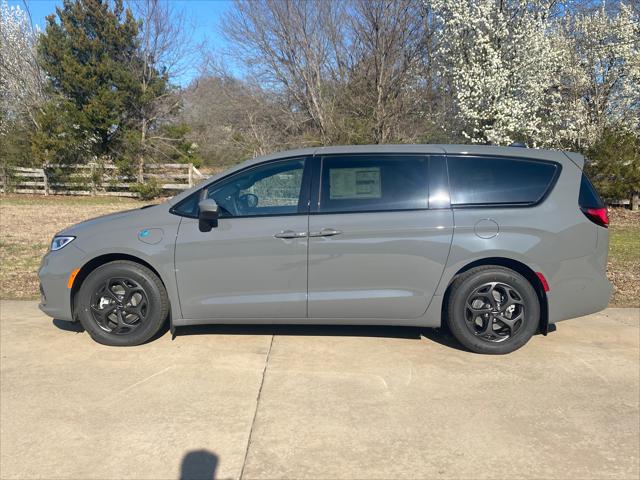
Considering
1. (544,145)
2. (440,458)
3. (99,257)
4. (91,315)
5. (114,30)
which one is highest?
(114,30)

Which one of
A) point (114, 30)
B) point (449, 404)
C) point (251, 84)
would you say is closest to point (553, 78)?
point (251, 84)

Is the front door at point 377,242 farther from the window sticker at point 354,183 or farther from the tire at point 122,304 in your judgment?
the tire at point 122,304

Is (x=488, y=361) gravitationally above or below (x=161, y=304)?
below

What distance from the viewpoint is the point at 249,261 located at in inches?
165

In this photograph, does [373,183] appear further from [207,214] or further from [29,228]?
[29,228]

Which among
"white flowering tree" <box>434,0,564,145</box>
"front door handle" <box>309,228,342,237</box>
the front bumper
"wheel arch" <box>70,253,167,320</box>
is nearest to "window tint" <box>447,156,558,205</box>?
"front door handle" <box>309,228,342,237</box>

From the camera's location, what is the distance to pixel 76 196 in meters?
22.0

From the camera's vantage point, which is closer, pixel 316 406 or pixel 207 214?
pixel 316 406

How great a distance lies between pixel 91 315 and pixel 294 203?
6.69 feet

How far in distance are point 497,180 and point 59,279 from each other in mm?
3878

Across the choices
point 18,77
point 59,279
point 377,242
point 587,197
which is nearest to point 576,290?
point 587,197

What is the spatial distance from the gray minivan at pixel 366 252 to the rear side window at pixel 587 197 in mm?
14

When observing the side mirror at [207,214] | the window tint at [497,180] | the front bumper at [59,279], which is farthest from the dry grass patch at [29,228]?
the window tint at [497,180]

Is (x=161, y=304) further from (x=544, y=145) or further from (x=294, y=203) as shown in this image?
(x=544, y=145)
